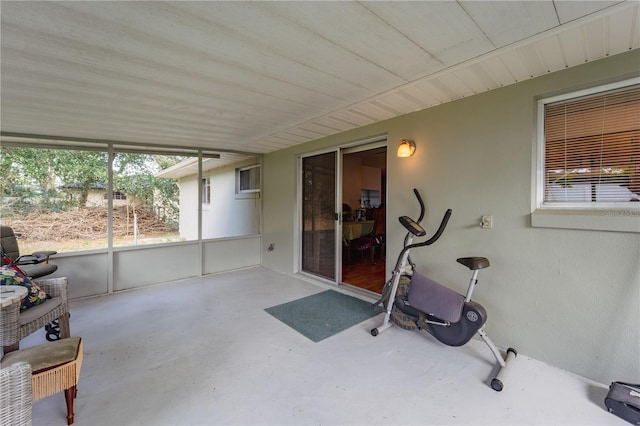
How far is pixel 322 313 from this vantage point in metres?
3.14

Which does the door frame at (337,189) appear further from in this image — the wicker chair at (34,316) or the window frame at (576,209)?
the wicker chair at (34,316)

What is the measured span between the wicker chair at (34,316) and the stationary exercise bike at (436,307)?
2.73m

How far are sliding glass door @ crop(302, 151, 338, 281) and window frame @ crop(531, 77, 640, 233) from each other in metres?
2.45

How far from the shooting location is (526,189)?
2178 millimetres

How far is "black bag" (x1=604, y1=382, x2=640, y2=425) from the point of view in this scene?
5.09ft

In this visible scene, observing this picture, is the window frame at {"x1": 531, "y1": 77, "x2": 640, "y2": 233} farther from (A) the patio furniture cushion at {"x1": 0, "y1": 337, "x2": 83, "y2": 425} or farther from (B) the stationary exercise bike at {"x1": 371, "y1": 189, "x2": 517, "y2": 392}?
(A) the patio furniture cushion at {"x1": 0, "y1": 337, "x2": 83, "y2": 425}

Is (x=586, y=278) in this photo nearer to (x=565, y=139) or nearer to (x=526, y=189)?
(x=526, y=189)

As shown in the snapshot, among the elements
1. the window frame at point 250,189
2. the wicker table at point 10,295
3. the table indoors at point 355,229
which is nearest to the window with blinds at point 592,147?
the table indoors at point 355,229

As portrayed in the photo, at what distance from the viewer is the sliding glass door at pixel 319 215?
4.17 m

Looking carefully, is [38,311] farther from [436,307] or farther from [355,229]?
[355,229]

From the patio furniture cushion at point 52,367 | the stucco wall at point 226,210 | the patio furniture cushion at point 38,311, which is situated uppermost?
the stucco wall at point 226,210

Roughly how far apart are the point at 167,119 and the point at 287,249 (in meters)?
2.76

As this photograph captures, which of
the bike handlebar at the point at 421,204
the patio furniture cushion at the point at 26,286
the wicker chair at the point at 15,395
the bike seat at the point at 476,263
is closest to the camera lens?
the wicker chair at the point at 15,395

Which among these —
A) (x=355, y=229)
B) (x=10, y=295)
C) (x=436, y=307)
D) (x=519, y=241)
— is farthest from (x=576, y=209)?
(x=10, y=295)
